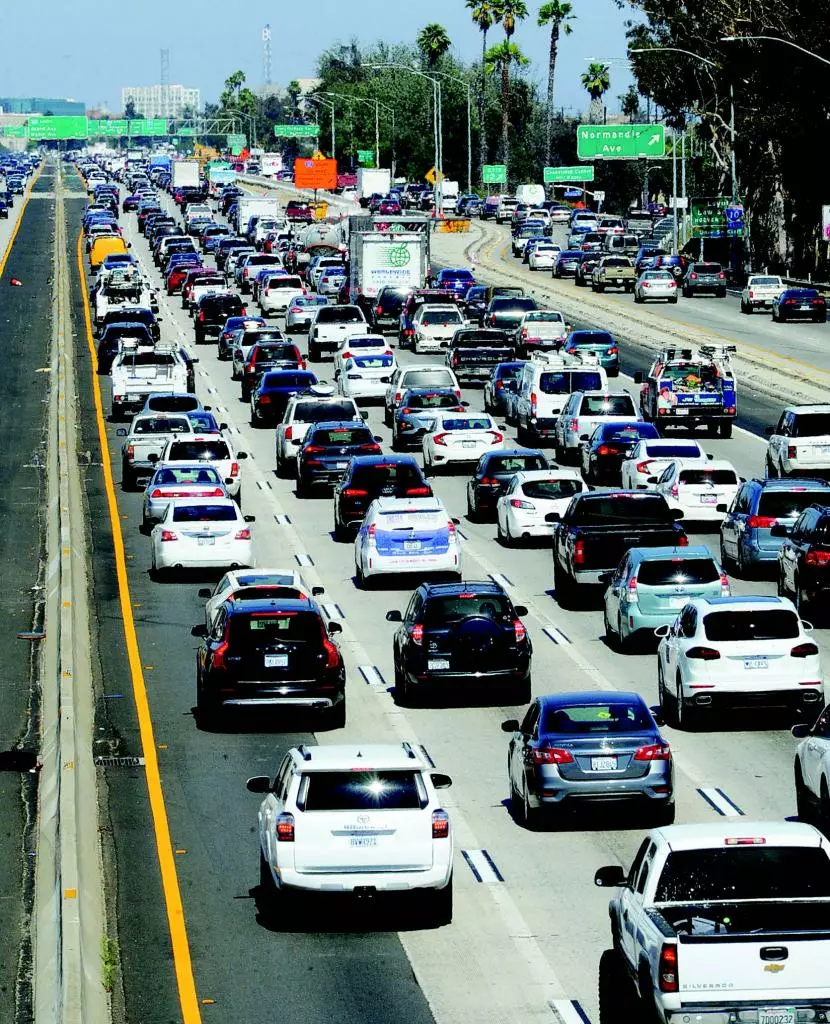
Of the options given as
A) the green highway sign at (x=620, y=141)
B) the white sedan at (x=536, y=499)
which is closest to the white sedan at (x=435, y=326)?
the white sedan at (x=536, y=499)

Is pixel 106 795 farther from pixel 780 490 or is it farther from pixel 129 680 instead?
pixel 780 490

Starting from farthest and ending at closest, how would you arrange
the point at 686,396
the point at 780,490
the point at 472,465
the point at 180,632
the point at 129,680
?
1. the point at 686,396
2. the point at 472,465
3. the point at 780,490
4. the point at 180,632
5. the point at 129,680

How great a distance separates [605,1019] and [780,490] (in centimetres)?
2068

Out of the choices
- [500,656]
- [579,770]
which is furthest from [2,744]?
[579,770]

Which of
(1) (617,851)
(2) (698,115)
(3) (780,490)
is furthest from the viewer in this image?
(2) (698,115)

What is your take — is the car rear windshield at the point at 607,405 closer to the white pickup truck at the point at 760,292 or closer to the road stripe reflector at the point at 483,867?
the road stripe reflector at the point at 483,867

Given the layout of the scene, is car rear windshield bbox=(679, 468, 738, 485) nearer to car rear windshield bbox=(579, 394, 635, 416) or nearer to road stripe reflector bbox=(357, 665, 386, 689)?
car rear windshield bbox=(579, 394, 635, 416)

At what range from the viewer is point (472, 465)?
158 ft

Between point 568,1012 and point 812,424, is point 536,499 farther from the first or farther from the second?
point 568,1012

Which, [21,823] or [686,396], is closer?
[21,823]

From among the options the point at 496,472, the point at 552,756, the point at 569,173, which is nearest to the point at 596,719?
the point at 552,756

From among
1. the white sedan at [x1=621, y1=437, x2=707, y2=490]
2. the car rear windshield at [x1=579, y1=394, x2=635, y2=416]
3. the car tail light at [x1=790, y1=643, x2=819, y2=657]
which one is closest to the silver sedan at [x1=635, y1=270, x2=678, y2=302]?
the car rear windshield at [x1=579, y1=394, x2=635, y2=416]

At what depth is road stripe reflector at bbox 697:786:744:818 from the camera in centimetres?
2095

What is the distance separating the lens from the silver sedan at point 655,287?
297 ft
